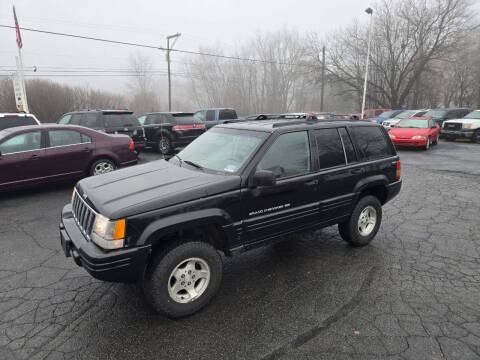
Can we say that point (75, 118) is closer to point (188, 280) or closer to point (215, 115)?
point (215, 115)

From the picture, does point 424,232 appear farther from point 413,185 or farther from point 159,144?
point 159,144

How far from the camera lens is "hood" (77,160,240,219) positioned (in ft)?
8.76

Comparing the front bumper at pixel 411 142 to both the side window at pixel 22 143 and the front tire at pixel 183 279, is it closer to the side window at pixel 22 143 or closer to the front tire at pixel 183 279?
the front tire at pixel 183 279

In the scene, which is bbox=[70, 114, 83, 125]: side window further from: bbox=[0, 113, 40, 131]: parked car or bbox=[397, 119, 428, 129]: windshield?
bbox=[397, 119, 428, 129]: windshield

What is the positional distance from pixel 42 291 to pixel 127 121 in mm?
8848

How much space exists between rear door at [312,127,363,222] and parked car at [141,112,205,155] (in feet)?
30.0

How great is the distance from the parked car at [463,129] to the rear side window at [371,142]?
1531cm

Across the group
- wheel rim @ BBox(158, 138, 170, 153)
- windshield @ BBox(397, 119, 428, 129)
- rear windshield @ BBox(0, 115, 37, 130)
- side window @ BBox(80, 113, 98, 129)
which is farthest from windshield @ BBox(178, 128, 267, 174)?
windshield @ BBox(397, 119, 428, 129)

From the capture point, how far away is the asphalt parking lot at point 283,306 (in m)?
2.56

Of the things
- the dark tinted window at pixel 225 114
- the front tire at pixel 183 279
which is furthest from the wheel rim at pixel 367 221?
the dark tinted window at pixel 225 114

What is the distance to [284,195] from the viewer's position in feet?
11.1

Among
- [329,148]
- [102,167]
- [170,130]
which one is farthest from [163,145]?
[329,148]

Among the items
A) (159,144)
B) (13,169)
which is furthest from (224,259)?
(159,144)

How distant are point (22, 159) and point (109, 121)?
4819 mm
